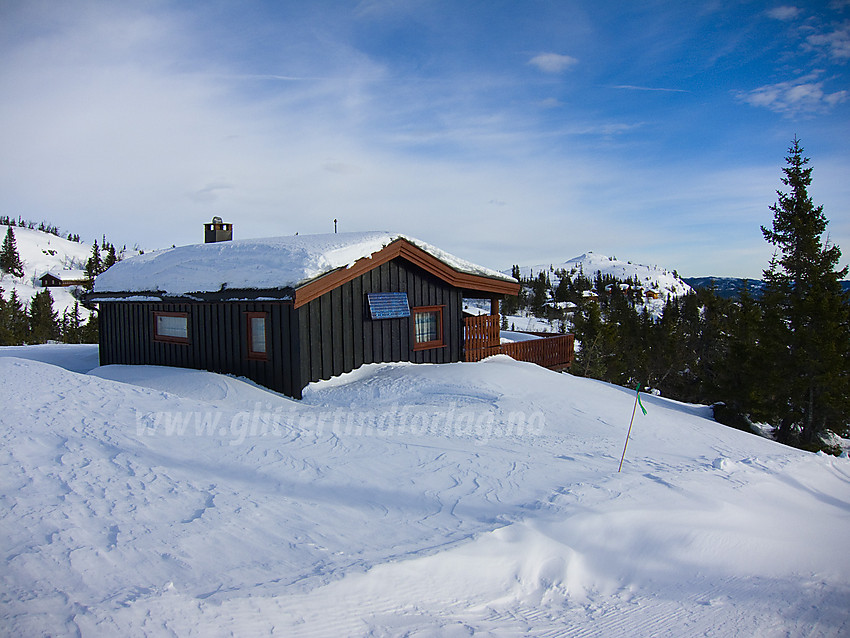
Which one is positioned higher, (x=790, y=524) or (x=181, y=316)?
(x=181, y=316)

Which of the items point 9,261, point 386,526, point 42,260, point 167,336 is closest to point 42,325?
point 167,336

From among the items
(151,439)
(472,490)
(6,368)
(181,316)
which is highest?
(181,316)

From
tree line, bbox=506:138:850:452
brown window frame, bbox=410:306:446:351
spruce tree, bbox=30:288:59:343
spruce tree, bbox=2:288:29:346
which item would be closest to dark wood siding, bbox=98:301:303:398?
brown window frame, bbox=410:306:446:351

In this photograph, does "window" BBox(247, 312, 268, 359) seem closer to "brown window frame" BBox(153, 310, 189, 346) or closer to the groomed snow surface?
"brown window frame" BBox(153, 310, 189, 346)

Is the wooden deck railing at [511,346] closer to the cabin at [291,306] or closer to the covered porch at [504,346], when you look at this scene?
the covered porch at [504,346]

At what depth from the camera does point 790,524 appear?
5527 mm

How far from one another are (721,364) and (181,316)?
759 inches

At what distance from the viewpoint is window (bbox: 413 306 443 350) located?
12428mm

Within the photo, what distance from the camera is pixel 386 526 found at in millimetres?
4539

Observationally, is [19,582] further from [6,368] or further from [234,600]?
[6,368]

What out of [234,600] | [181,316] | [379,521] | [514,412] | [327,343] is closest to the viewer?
[234,600]

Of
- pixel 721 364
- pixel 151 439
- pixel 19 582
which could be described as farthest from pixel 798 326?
pixel 19 582

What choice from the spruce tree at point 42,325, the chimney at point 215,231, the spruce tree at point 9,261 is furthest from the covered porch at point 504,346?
the spruce tree at point 9,261

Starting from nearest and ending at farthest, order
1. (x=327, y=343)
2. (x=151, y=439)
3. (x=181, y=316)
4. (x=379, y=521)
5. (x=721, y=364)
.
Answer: (x=379, y=521) < (x=151, y=439) < (x=327, y=343) < (x=181, y=316) < (x=721, y=364)
